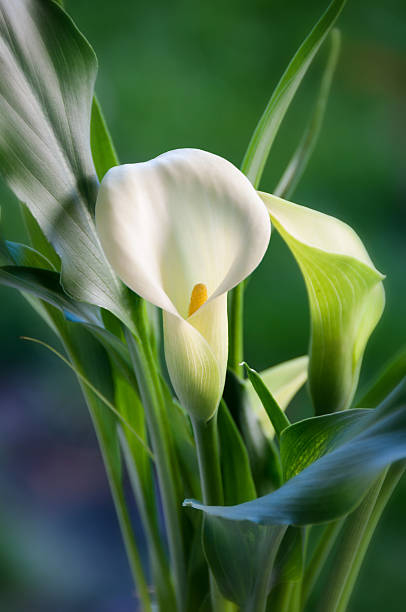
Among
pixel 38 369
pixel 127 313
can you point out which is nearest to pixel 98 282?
pixel 127 313

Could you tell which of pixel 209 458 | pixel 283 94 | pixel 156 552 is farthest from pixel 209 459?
pixel 283 94

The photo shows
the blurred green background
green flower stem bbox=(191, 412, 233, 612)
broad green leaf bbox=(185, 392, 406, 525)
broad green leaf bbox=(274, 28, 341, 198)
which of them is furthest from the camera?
the blurred green background

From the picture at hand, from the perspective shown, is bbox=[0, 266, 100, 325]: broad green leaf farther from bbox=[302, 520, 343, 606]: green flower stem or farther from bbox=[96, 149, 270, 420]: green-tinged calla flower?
bbox=[302, 520, 343, 606]: green flower stem

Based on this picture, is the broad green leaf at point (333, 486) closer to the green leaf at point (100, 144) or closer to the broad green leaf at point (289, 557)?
the broad green leaf at point (289, 557)

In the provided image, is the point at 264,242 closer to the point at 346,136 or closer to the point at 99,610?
the point at 346,136

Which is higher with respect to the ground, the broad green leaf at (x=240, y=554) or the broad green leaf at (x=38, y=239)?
the broad green leaf at (x=38, y=239)

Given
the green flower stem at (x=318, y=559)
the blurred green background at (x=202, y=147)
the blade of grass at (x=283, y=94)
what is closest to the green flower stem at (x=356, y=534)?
the green flower stem at (x=318, y=559)

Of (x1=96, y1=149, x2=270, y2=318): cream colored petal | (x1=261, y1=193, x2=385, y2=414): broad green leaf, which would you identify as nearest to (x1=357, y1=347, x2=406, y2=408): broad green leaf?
(x1=261, y1=193, x2=385, y2=414): broad green leaf
